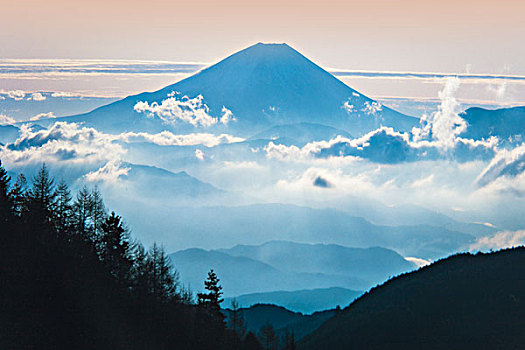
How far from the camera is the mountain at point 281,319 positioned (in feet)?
498

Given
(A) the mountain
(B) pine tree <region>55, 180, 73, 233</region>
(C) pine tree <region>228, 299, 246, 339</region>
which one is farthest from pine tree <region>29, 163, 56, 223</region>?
(A) the mountain

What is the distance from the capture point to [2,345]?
3862 cm

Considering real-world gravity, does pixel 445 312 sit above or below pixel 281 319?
below

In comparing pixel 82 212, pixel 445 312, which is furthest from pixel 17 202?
pixel 445 312

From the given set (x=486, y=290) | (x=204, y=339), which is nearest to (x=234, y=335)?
(x=204, y=339)

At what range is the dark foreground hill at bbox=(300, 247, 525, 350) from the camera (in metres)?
89.4

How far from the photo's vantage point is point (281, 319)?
179250 mm

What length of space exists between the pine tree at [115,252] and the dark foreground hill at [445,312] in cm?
4712

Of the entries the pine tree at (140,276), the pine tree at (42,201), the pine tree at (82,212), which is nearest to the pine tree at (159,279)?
the pine tree at (140,276)

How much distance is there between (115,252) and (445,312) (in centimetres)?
6187

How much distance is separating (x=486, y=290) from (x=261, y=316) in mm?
88423

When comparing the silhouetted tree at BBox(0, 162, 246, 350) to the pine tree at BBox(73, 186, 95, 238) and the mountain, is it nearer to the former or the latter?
the pine tree at BBox(73, 186, 95, 238)

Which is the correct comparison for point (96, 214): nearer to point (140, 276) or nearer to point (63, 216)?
point (63, 216)

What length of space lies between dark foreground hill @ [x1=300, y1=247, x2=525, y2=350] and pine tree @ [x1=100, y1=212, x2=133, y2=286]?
47.1 m
